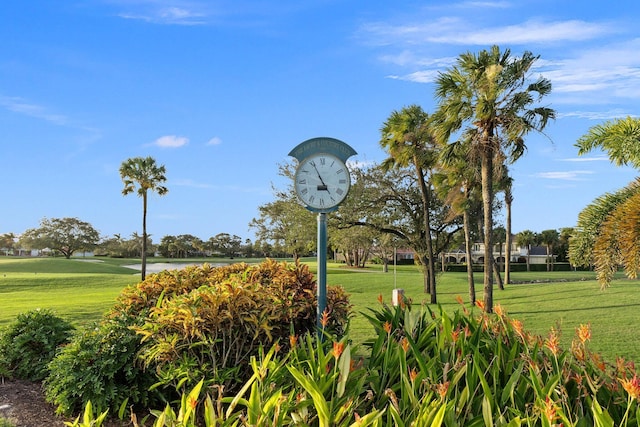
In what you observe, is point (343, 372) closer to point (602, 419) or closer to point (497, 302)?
point (602, 419)

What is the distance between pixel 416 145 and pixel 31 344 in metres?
17.1

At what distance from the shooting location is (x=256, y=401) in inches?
138

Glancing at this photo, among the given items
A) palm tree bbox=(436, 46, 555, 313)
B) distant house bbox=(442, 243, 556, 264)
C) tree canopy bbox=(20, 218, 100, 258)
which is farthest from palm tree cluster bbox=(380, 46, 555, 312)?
tree canopy bbox=(20, 218, 100, 258)

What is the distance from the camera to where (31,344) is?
7656 millimetres

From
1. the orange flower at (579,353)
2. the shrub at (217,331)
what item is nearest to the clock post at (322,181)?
the shrub at (217,331)

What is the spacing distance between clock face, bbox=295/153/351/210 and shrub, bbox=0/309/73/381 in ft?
13.5

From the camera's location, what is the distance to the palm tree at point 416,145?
2178cm

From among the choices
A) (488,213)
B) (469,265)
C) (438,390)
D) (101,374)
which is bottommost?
(101,374)

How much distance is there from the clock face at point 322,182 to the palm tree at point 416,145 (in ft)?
50.1

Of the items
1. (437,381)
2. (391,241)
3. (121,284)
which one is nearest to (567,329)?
(437,381)

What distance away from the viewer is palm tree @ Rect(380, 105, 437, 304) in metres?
21.8

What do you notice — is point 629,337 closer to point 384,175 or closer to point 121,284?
point 384,175

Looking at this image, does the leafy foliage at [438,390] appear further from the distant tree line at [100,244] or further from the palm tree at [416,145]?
the distant tree line at [100,244]

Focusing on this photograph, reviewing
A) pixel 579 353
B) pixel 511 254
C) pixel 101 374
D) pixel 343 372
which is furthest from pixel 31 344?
pixel 511 254
